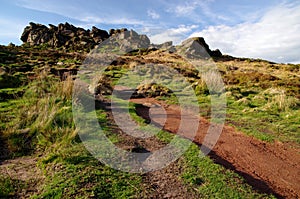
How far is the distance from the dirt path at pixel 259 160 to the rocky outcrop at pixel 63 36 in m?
54.7

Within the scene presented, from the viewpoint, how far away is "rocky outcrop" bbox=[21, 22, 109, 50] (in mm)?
63013

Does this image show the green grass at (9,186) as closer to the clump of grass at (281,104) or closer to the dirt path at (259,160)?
the dirt path at (259,160)

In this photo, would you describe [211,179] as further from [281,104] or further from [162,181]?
[281,104]

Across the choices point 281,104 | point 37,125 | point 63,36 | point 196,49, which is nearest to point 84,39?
point 63,36

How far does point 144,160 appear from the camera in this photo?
5305mm

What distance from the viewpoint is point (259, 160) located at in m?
5.89

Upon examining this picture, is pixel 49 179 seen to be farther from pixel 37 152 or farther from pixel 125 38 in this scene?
pixel 125 38

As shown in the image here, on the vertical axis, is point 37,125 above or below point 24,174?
above

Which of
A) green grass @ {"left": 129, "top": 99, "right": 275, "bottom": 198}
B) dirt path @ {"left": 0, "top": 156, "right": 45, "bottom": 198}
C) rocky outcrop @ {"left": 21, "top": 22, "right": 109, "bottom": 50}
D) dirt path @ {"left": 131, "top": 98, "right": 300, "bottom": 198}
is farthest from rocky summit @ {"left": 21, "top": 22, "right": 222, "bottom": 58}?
dirt path @ {"left": 0, "top": 156, "right": 45, "bottom": 198}

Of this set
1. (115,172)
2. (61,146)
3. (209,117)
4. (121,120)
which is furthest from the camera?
(209,117)

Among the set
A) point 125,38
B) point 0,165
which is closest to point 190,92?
point 0,165

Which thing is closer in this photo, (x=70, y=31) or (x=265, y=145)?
(x=265, y=145)

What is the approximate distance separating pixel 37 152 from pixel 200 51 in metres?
48.6

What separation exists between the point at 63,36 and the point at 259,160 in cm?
6899
